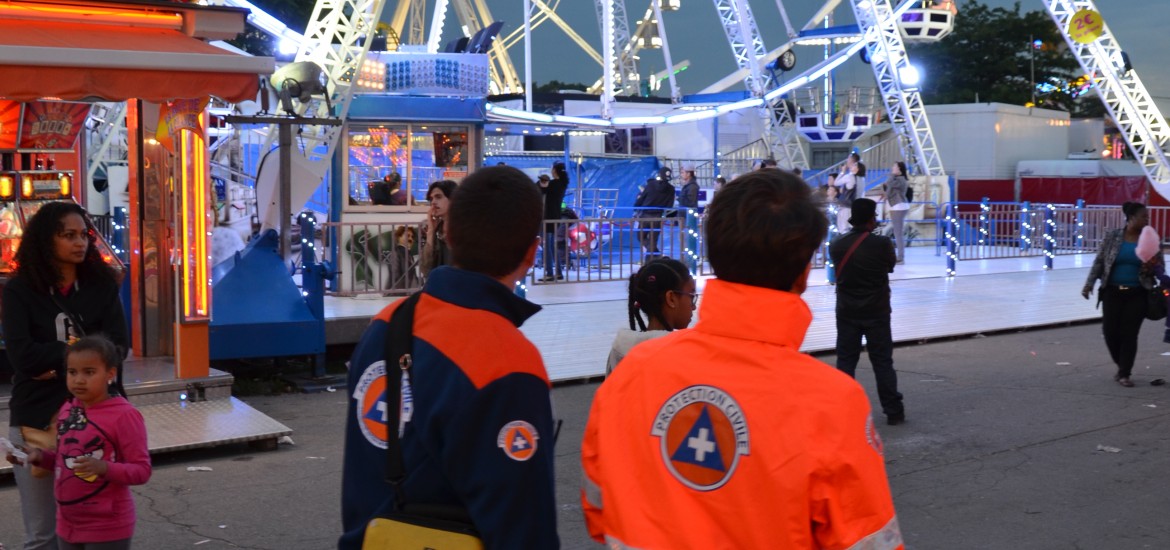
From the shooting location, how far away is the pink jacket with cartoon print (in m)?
4.19

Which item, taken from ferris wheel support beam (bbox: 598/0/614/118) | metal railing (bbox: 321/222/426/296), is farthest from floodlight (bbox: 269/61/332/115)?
ferris wheel support beam (bbox: 598/0/614/118)

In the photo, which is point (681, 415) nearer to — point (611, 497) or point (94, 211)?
point (611, 497)

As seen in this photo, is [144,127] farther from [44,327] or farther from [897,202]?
[897,202]

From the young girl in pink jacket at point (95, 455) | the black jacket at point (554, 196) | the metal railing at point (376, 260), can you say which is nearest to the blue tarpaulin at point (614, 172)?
the black jacket at point (554, 196)

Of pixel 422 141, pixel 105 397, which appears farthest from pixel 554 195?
pixel 105 397

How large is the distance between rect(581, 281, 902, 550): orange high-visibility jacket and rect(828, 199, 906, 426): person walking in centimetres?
669

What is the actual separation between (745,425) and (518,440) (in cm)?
45

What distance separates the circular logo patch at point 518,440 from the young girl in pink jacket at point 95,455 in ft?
7.66

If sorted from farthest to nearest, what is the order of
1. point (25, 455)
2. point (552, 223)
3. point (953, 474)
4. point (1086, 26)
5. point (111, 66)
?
point (1086, 26)
point (552, 223)
point (111, 66)
point (953, 474)
point (25, 455)

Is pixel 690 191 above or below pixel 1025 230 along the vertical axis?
above

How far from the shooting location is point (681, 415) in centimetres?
239

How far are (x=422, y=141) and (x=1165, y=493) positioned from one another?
12.3 m

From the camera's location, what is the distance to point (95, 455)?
421cm

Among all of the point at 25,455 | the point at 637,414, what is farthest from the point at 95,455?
the point at 637,414
